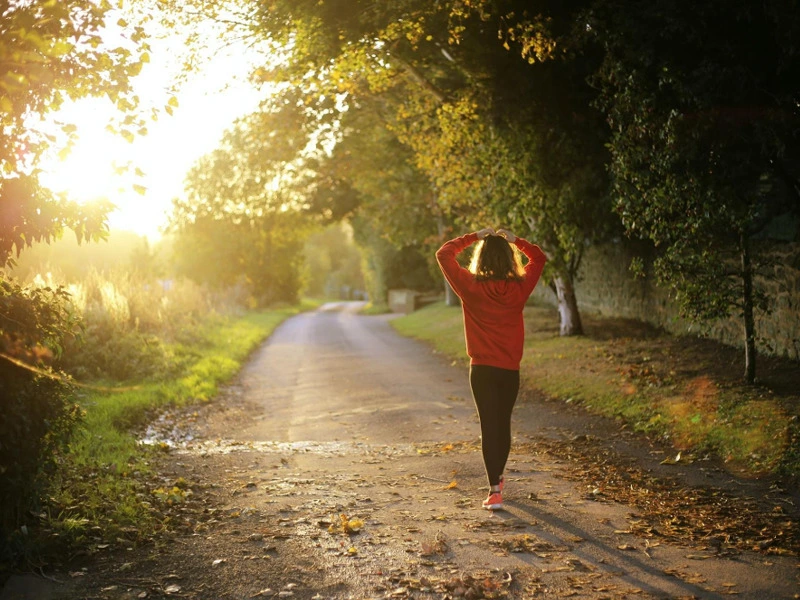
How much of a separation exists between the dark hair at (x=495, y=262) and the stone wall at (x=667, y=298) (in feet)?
17.9

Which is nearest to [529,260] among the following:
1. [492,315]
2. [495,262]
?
[495,262]

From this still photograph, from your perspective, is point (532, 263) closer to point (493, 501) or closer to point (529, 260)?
point (529, 260)

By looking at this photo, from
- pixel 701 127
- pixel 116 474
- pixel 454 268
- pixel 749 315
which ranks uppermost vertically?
pixel 701 127

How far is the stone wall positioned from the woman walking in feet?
17.7

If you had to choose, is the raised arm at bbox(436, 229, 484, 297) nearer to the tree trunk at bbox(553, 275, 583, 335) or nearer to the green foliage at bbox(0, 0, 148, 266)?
the green foliage at bbox(0, 0, 148, 266)

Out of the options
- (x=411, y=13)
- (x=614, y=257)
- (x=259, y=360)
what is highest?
(x=411, y=13)

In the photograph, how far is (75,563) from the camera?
19.3ft

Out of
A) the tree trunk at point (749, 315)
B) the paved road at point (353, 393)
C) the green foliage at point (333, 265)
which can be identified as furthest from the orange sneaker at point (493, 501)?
the green foliage at point (333, 265)

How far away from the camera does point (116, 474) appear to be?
8.27 m

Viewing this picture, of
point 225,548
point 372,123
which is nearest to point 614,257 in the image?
point 372,123

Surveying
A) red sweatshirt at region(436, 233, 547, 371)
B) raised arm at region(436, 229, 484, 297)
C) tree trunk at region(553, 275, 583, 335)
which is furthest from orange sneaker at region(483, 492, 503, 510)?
tree trunk at region(553, 275, 583, 335)

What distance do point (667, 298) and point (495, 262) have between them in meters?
11.7

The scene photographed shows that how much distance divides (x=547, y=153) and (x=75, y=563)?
1315cm

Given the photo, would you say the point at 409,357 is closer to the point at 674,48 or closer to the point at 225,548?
the point at 674,48
